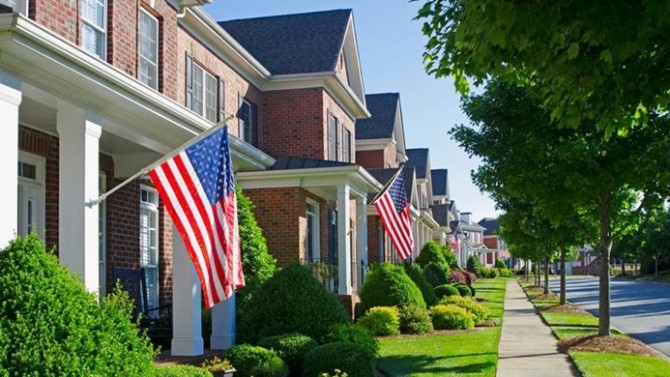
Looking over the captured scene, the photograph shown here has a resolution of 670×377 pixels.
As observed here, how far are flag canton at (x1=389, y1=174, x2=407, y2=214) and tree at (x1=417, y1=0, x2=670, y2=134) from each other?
11.6 meters

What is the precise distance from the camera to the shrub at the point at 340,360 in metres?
10.4

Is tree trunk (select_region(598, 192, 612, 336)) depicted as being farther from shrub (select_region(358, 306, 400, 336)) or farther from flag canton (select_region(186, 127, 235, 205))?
flag canton (select_region(186, 127, 235, 205))

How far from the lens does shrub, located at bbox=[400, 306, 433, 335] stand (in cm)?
1897

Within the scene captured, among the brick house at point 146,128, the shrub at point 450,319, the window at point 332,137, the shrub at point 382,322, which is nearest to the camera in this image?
the brick house at point 146,128

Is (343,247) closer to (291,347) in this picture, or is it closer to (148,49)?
(148,49)

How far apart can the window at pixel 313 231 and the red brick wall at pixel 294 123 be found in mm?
1545

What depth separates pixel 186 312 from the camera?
1185 cm

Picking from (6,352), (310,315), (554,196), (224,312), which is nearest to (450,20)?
(6,352)

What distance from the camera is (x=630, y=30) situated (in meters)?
5.85

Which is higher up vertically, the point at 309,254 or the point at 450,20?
the point at 450,20

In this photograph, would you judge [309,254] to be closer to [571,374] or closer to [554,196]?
[554,196]

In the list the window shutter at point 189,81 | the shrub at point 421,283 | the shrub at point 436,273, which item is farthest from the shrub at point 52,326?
the shrub at point 436,273

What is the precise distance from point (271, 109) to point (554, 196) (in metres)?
9.46

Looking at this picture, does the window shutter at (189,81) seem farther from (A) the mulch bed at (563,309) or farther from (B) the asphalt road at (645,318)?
(A) the mulch bed at (563,309)
